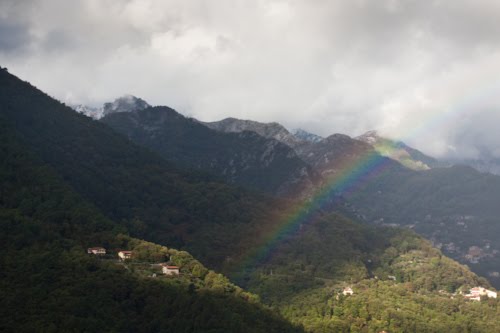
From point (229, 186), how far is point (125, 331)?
98875 millimetres

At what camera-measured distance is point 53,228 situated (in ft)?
346

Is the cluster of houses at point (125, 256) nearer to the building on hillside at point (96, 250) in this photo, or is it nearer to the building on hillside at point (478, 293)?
the building on hillside at point (96, 250)

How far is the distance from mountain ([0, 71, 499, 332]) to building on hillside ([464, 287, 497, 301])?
4.01 metres

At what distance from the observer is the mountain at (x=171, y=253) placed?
287 ft

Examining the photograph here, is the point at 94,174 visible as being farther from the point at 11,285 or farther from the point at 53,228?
the point at 11,285

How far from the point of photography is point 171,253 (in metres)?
112

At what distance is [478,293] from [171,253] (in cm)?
7347

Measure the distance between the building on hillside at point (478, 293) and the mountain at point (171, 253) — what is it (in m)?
4.01

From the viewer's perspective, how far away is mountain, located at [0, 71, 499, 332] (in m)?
87.4

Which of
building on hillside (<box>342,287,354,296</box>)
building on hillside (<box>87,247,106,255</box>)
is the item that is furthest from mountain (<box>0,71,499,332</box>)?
building on hillside (<box>342,287,354,296</box>)

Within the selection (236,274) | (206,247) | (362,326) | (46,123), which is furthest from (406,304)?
(46,123)

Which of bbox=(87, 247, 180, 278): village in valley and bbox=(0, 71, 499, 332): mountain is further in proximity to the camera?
bbox=(87, 247, 180, 278): village in valley

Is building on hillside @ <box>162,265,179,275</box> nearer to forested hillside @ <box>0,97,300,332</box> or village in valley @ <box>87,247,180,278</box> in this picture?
village in valley @ <box>87,247,180,278</box>

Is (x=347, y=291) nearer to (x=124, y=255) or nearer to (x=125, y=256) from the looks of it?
(x=125, y=256)
